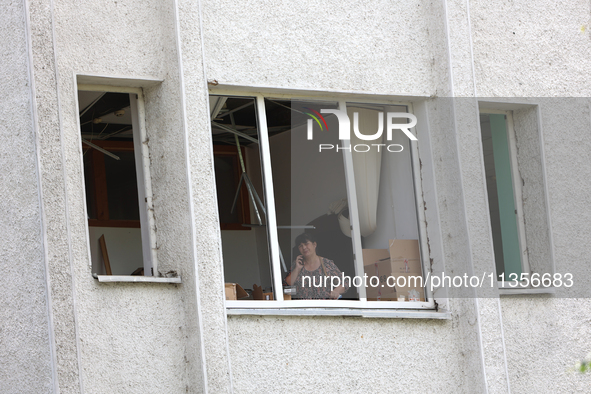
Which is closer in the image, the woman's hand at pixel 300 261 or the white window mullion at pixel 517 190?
the woman's hand at pixel 300 261

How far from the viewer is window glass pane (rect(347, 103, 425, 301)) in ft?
22.2

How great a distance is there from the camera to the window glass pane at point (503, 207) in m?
7.38

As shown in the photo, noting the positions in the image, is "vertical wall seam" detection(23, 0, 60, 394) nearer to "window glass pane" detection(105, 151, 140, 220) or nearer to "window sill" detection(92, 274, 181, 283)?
"window sill" detection(92, 274, 181, 283)

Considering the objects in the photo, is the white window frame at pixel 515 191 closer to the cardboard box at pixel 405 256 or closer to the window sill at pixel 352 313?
the cardboard box at pixel 405 256

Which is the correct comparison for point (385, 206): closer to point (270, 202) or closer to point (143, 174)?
point (270, 202)

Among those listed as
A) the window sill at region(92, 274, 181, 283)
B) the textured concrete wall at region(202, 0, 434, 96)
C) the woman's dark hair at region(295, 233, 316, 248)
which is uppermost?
the textured concrete wall at region(202, 0, 434, 96)

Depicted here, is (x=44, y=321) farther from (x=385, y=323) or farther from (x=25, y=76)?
(x=385, y=323)

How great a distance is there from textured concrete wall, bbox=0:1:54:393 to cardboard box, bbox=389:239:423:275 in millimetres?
3266

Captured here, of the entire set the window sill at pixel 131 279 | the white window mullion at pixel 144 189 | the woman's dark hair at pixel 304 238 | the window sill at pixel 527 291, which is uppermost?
the white window mullion at pixel 144 189

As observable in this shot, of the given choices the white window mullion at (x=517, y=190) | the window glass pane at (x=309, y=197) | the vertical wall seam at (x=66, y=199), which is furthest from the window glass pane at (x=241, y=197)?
the white window mullion at (x=517, y=190)

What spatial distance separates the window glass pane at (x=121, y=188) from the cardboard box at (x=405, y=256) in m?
3.22

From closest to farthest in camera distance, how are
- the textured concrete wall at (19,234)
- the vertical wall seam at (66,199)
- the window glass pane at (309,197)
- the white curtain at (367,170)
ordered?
1. the textured concrete wall at (19,234)
2. the vertical wall seam at (66,199)
3. the window glass pane at (309,197)
4. the white curtain at (367,170)

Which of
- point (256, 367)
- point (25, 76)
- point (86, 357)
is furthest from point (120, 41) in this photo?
point (256, 367)
